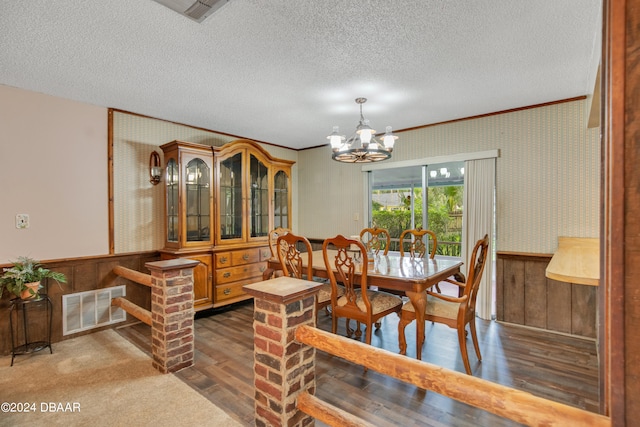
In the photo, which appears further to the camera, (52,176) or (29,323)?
(52,176)

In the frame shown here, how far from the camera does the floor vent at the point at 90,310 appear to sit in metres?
3.09

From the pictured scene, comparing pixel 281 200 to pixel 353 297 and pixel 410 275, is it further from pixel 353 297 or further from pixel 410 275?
pixel 410 275

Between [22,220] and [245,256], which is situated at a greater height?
[22,220]

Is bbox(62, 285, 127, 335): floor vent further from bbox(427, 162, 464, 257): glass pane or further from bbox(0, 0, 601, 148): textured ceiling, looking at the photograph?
bbox(427, 162, 464, 257): glass pane

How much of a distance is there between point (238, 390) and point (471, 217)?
3109 mm

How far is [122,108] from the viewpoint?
3.36 metres

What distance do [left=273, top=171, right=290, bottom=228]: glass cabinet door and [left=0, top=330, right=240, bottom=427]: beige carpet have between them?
8.15 feet

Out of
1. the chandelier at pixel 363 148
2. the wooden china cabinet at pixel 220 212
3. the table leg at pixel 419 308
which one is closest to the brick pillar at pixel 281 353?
the table leg at pixel 419 308

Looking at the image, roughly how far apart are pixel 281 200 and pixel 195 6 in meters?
3.25

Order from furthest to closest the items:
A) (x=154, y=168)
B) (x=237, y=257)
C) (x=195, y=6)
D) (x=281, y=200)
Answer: (x=281, y=200)
(x=237, y=257)
(x=154, y=168)
(x=195, y=6)

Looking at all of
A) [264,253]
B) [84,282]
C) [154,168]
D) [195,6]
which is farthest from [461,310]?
[84,282]

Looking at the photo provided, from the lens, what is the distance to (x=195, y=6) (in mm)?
1676

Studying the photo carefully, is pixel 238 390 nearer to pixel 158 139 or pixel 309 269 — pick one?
pixel 309 269

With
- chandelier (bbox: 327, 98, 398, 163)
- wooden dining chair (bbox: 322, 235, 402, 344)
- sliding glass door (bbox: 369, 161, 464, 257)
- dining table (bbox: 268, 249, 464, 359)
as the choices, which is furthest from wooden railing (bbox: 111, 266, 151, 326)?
sliding glass door (bbox: 369, 161, 464, 257)
